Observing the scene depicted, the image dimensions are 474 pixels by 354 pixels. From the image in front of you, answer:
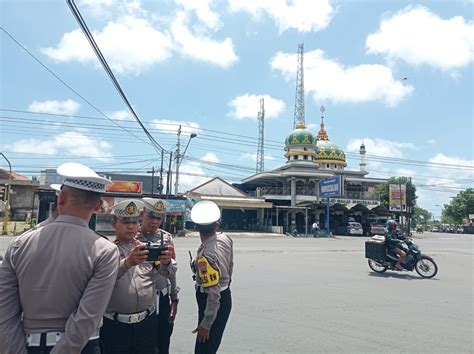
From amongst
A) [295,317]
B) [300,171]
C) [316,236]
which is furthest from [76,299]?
[300,171]

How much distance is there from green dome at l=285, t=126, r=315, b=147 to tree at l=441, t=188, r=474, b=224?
3406cm

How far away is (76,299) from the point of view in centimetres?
→ 203

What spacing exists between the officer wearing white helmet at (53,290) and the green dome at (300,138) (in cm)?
4751

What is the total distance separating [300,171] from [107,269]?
140ft

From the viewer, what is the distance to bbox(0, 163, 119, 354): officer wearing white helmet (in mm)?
1964

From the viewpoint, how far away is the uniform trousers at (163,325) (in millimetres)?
3318

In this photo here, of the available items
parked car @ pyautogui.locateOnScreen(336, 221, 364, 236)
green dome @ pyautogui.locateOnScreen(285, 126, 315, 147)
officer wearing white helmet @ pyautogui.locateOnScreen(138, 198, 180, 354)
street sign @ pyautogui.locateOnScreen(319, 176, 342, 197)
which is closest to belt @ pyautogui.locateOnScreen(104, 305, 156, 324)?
officer wearing white helmet @ pyautogui.locateOnScreen(138, 198, 180, 354)

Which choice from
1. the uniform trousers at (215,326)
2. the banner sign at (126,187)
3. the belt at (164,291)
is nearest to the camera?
the uniform trousers at (215,326)

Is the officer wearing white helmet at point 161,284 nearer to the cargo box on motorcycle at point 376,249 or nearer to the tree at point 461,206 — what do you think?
the cargo box on motorcycle at point 376,249

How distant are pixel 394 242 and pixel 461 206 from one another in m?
64.6

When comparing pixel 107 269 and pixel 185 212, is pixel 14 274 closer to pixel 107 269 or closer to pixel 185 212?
pixel 107 269

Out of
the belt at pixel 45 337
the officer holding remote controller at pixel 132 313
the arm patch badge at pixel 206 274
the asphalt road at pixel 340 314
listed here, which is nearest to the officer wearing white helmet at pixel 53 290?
the belt at pixel 45 337

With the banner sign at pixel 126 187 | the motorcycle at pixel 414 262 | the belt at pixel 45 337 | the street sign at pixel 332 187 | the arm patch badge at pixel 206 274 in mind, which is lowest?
the motorcycle at pixel 414 262

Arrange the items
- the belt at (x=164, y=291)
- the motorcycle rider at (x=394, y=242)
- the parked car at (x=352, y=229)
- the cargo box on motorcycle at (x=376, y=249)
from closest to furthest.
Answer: the belt at (x=164, y=291), the motorcycle rider at (x=394, y=242), the cargo box on motorcycle at (x=376, y=249), the parked car at (x=352, y=229)
